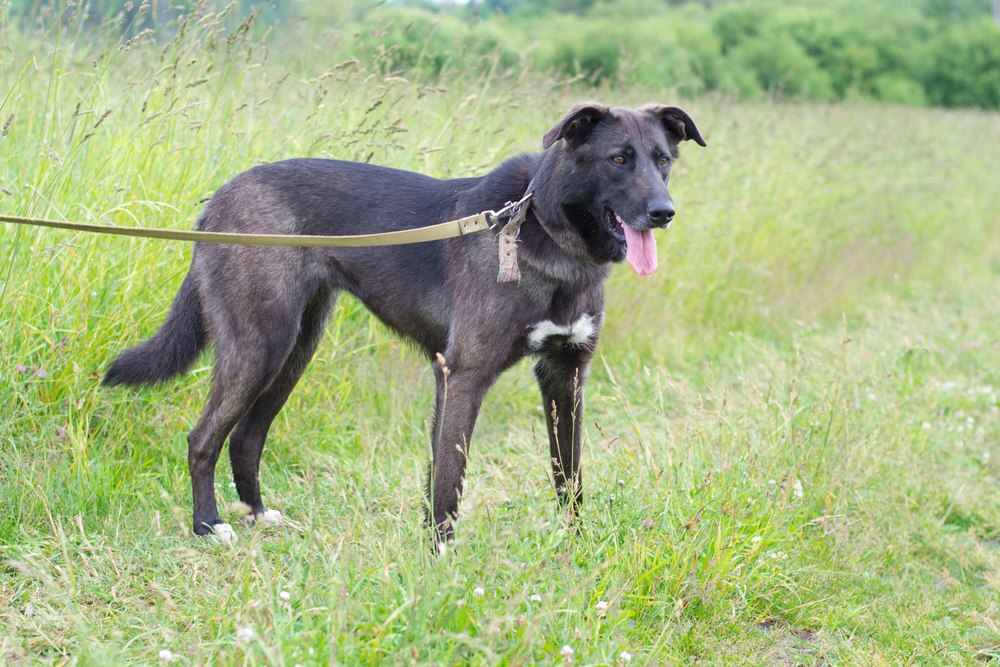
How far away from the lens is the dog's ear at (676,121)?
10.4 feet

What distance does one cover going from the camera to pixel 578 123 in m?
3.00

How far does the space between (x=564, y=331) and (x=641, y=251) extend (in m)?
0.37

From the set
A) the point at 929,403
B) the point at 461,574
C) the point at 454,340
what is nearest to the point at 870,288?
the point at 929,403

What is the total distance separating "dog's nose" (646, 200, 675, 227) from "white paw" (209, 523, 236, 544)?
1712 millimetres

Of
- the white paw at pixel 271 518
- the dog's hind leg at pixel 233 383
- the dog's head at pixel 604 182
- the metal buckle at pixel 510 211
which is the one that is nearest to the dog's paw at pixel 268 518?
the white paw at pixel 271 518

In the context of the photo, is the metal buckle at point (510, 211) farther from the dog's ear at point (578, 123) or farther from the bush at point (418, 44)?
the bush at point (418, 44)

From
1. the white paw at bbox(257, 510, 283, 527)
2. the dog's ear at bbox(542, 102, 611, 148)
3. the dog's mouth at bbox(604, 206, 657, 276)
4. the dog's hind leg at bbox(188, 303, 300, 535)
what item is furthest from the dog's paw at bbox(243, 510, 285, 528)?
the dog's ear at bbox(542, 102, 611, 148)

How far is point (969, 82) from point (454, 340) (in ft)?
74.4

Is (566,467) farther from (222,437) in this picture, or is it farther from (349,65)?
(349,65)

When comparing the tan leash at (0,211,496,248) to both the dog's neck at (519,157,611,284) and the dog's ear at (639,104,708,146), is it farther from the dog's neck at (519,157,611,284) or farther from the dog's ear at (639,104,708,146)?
the dog's ear at (639,104,708,146)

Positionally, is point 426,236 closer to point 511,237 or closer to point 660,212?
point 511,237

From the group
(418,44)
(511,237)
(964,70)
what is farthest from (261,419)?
(964,70)

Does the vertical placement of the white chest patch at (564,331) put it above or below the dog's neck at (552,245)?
below

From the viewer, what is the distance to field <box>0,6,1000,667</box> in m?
2.39
